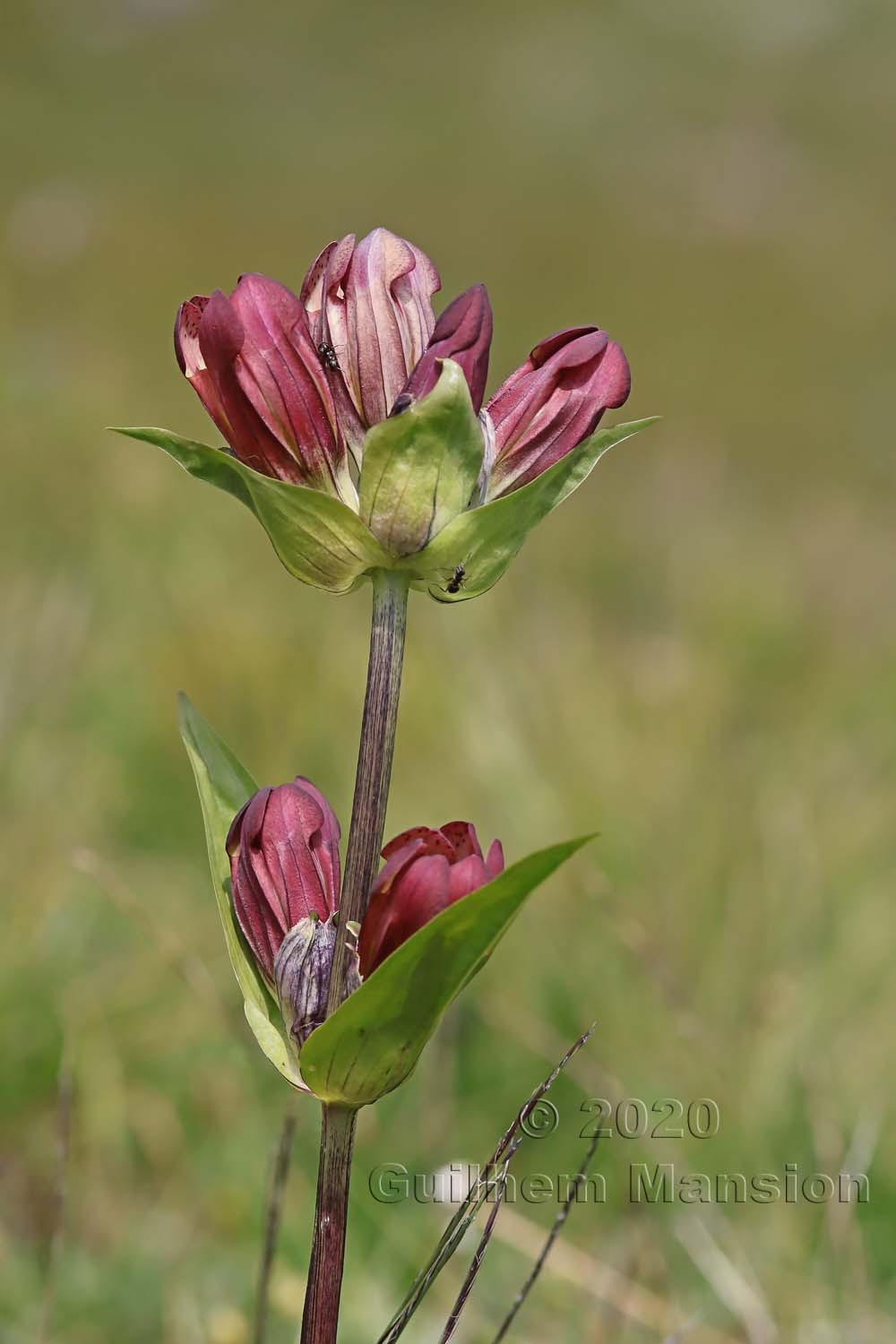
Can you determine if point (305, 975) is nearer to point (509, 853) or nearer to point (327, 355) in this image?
point (327, 355)

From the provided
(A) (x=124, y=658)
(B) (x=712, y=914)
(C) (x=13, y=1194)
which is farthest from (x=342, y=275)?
(A) (x=124, y=658)

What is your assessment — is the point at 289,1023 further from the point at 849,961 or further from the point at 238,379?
the point at 849,961

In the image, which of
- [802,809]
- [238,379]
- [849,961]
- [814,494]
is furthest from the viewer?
[814,494]

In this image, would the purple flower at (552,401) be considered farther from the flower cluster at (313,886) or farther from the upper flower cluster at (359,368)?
the flower cluster at (313,886)
